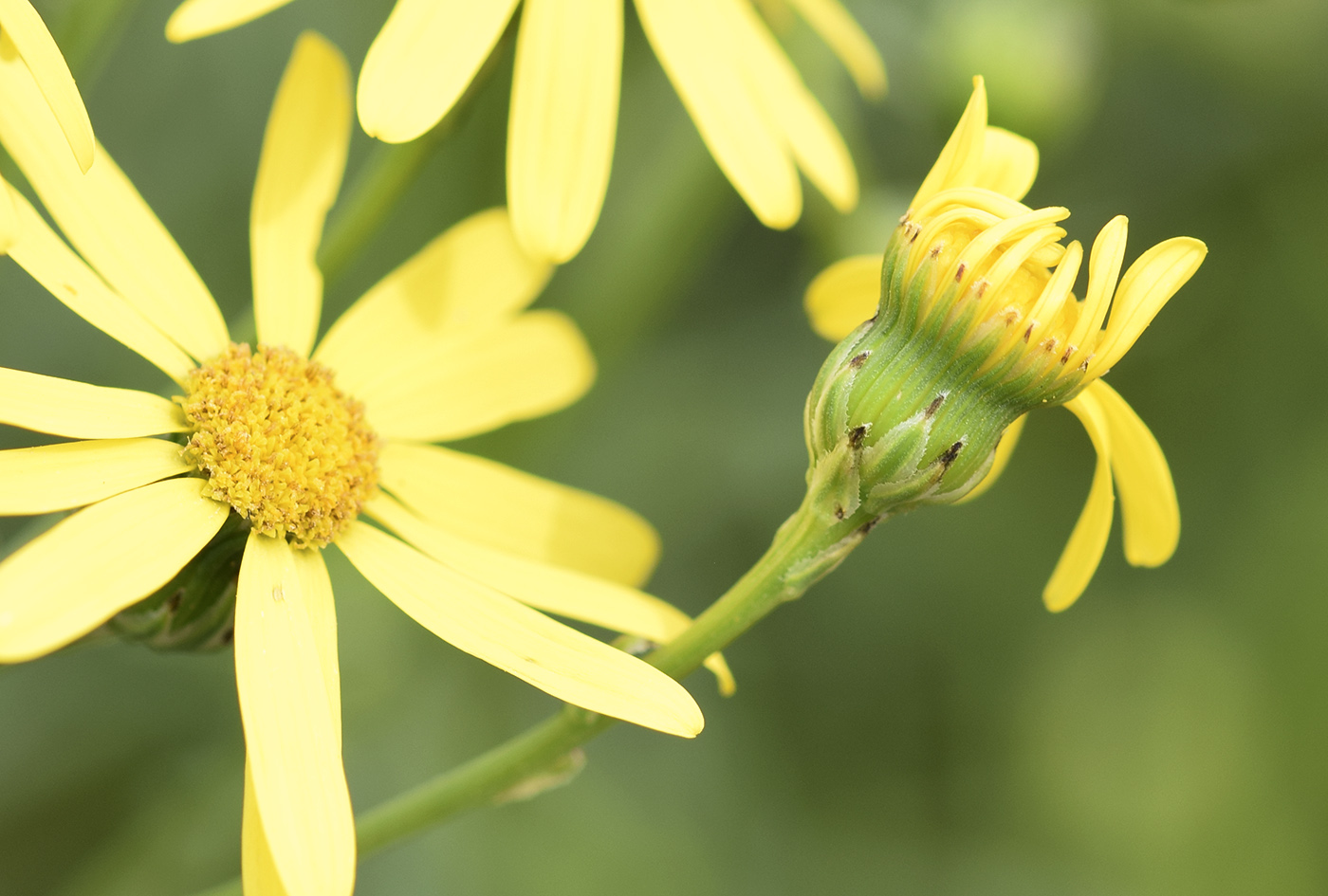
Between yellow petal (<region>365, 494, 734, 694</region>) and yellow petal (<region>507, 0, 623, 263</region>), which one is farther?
yellow petal (<region>507, 0, 623, 263</region>)

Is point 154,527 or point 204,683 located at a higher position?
point 204,683

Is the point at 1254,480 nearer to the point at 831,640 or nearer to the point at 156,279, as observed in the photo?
the point at 831,640

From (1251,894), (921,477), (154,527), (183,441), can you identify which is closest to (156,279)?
(183,441)

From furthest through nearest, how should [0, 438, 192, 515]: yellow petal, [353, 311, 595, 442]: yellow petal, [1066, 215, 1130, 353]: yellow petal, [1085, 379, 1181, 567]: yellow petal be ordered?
1. [353, 311, 595, 442]: yellow petal
2. [1085, 379, 1181, 567]: yellow petal
3. [1066, 215, 1130, 353]: yellow petal
4. [0, 438, 192, 515]: yellow petal

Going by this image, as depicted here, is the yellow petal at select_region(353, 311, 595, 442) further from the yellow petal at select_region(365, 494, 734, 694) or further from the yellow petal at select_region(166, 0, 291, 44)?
the yellow petal at select_region(166, 0, 291, 44)

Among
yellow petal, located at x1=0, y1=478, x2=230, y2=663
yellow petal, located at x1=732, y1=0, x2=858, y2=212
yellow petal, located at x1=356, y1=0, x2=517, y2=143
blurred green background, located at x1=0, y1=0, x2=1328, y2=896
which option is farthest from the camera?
blurred green background, located at x1=0, y1=0, x2=1328, y2=896

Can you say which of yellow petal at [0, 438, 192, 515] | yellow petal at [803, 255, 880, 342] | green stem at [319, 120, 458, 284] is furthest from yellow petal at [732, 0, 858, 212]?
yellow petal at [0, 438, 192, 515]

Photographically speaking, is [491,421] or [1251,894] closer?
[491,421]
